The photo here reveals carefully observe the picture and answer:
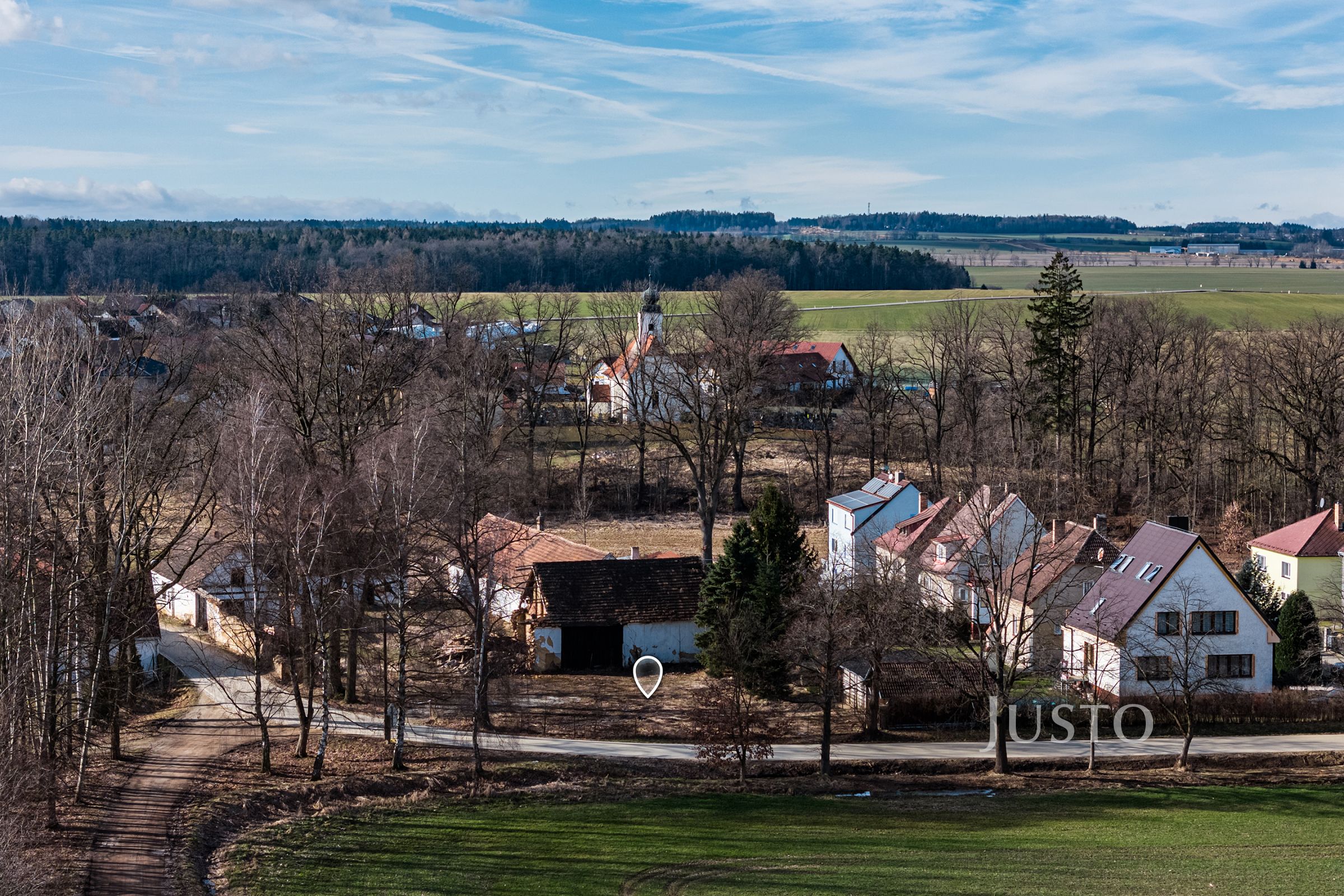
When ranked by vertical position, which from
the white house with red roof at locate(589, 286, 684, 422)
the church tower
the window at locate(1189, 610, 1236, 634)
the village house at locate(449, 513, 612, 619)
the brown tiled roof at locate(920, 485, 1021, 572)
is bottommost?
the window at locate(1189, 610, 1236, 634)

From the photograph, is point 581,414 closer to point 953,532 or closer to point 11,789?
point 953,532

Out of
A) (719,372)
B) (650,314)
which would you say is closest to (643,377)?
(719,372)

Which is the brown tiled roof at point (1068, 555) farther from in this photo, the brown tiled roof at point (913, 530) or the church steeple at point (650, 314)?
the church steeple at point (650, 314)

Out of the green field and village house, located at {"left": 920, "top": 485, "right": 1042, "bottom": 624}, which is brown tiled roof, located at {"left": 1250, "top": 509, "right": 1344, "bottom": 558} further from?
the green field

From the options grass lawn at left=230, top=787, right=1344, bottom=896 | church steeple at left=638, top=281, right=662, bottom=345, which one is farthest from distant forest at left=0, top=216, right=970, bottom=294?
grass lawn at left=230, top=787, right=1344, bottom=896

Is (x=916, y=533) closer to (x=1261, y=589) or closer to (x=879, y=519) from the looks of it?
(x=879, y=519)

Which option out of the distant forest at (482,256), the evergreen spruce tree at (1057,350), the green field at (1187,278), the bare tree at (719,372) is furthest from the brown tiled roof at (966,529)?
the green field at (1187,278)

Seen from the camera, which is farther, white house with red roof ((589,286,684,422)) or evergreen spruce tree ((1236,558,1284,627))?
white house with red roof ((589,286,684,422))
